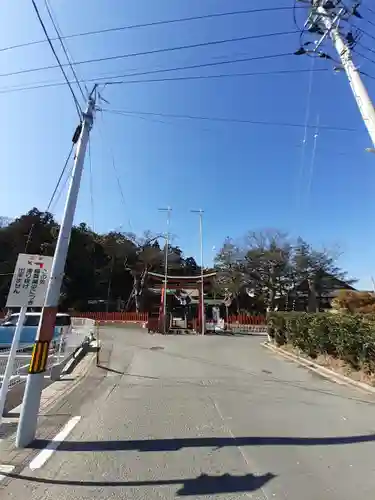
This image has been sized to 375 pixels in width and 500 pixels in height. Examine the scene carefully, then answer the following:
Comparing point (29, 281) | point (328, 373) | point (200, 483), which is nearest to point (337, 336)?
point (328, 373)

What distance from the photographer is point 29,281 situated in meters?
6.16

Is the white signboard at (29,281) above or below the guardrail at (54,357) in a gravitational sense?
above

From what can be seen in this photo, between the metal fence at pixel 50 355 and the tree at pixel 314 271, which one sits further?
the tree at pixel 314 271

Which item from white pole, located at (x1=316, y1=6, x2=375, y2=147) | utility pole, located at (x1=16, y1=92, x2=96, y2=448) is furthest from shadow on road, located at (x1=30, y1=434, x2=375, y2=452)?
white pole, located at (x1=316, y1=6, x2=375, y2=147)

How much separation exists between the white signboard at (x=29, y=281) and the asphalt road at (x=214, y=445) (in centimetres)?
216

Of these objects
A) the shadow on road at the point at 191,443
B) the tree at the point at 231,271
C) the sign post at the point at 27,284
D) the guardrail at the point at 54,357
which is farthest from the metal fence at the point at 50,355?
the tree at the point at 231,271

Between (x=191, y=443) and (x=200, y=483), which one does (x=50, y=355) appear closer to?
(x=191, y=443)

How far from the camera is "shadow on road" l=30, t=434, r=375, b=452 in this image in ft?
→ 16.9

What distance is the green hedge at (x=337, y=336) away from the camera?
395 inches

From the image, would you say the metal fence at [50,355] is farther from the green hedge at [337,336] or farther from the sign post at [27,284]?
the green hedge at [337,336]

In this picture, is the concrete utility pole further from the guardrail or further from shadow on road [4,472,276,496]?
the guardrail

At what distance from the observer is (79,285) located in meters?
48.1

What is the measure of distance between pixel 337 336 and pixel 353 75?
24.5ft

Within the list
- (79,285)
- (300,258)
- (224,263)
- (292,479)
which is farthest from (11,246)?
(292,479)
